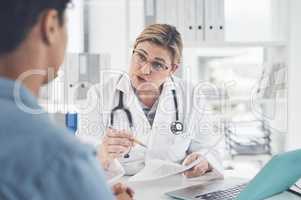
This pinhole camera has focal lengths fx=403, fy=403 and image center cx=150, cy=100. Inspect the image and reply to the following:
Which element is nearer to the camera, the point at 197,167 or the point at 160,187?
the point at 160,187

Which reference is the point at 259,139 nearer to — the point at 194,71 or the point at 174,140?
the point at 194,71

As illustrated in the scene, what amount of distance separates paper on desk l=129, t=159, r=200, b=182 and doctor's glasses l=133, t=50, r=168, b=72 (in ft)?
1.19

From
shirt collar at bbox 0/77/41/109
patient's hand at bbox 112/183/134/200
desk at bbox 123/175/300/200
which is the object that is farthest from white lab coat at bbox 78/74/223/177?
shirt collar at bbox 0/77/41/109

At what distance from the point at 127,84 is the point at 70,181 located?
3.66 ft

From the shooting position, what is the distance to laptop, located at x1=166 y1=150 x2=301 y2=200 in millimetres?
1111

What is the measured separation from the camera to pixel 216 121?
6.40 ft

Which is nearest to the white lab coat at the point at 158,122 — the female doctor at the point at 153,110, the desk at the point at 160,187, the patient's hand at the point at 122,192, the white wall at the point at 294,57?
the female doctor at the point at 153,110

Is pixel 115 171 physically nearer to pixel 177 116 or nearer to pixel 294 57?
pixel 177 116

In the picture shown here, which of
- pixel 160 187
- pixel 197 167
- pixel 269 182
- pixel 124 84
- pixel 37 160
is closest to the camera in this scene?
pixel 37 160

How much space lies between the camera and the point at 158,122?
163cm

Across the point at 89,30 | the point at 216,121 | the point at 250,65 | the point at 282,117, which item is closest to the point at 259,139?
the point at 282,117

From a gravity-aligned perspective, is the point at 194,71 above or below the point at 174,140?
above

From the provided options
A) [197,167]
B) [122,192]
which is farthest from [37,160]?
[197,167]

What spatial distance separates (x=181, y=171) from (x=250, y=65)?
98cm
